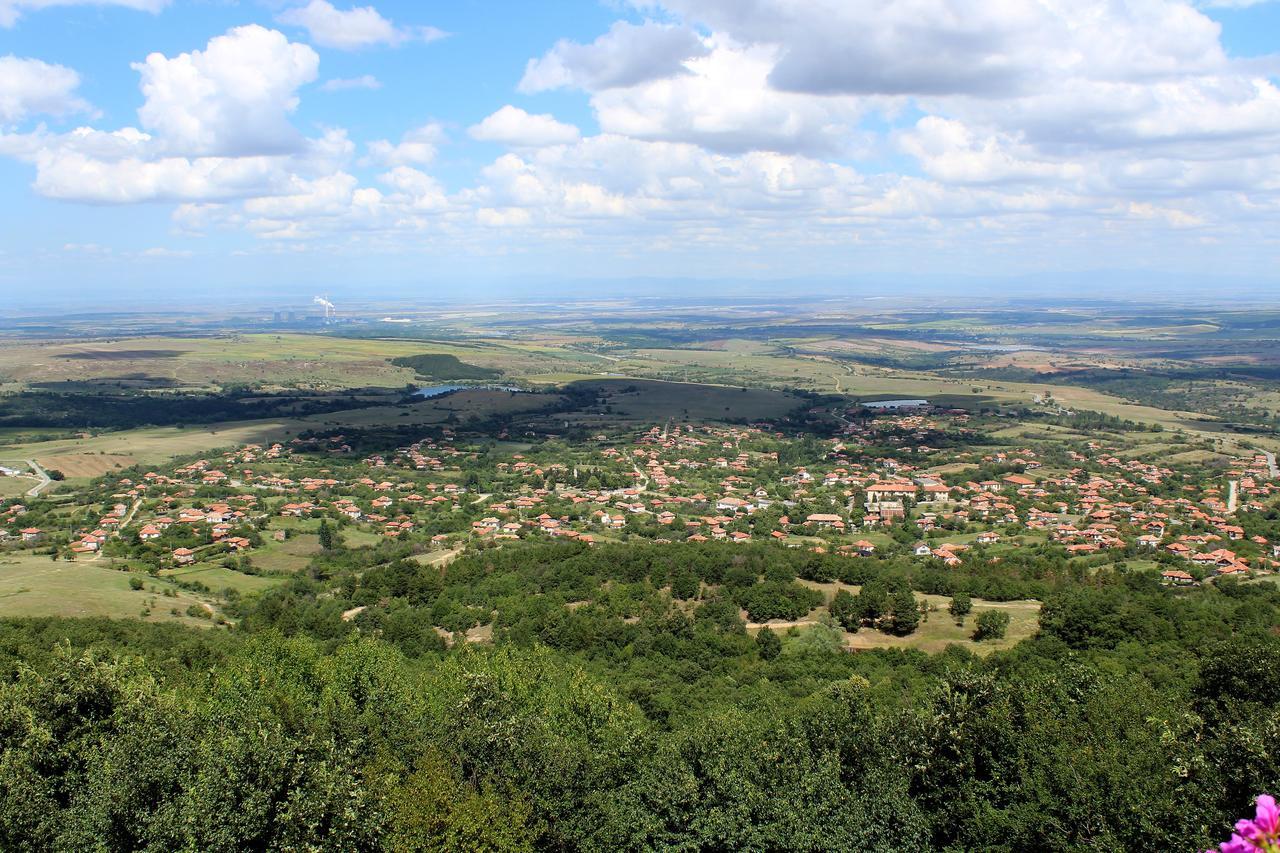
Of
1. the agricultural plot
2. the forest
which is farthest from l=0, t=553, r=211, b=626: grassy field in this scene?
the agricultural plot

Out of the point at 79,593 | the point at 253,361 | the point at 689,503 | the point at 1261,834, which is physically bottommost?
the point at 689,503

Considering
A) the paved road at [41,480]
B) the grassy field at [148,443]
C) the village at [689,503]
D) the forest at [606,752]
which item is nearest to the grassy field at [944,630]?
the forest at [606,752]

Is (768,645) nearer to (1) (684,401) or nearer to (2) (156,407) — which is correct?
(1) (684,401)

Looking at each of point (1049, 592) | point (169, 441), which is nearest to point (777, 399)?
point (169, 441)

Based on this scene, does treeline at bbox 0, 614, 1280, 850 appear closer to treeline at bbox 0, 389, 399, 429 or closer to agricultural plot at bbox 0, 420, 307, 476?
agricultural plot at bbox 0, 420, 307, 476

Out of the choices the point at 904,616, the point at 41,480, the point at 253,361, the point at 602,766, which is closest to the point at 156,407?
the point at 41,480

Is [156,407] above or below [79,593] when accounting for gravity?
above
